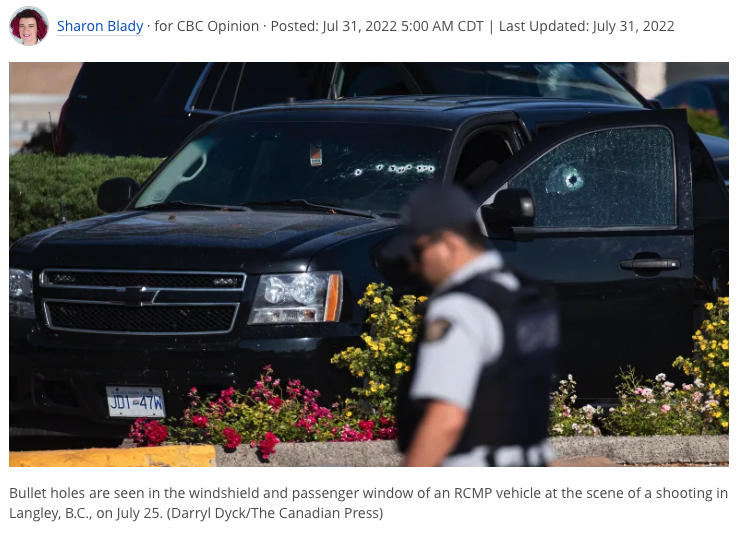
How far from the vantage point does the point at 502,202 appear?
6.41 m

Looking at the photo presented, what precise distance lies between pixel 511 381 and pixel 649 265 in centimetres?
331

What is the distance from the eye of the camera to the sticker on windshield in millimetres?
7402

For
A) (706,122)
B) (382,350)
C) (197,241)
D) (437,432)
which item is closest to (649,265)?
(382,350)

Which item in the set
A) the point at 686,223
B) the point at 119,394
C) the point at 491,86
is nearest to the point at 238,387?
the point at 119,394

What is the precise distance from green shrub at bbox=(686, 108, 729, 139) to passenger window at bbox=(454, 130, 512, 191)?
43.8ft

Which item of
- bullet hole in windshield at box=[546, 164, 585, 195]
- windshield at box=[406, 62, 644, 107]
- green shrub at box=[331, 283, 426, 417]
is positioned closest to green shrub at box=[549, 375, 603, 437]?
green shrub at box=[331, 283, 426, 417]

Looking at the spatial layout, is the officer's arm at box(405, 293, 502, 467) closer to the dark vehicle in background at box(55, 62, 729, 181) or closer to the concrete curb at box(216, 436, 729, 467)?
the concrete curb at box(216, 436, 729, 467)

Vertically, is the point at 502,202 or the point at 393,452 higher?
the point at 502,202

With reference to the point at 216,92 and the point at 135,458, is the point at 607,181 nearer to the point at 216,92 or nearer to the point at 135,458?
the point at 135,458

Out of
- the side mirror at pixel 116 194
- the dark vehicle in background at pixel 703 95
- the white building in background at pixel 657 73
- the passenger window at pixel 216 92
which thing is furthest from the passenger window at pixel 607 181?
the dark vehicle in background at pixel 703 95
